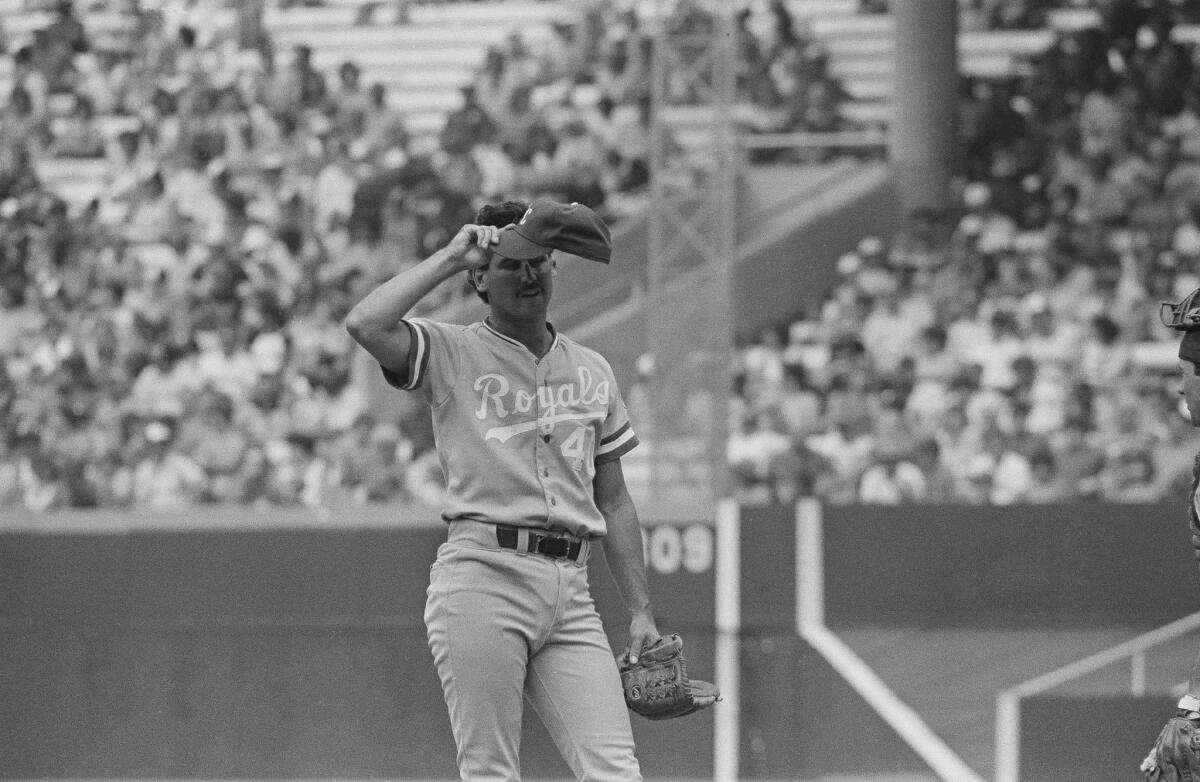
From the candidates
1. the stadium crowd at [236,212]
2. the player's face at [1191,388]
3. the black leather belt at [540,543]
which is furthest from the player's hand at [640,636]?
the stadium crowd at [236,212]

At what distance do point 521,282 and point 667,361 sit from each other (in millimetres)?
5695

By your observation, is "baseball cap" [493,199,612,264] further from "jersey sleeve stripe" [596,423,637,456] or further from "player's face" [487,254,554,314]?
"jersey sleeve stripe" [596,423,637,456]

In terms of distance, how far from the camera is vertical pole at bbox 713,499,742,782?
8664 millimetres

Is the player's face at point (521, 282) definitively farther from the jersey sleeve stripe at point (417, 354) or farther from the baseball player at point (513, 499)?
the jersey sleeve stripe at point (417, 354)

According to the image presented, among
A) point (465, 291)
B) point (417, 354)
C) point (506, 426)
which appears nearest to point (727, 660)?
point (506, 426)

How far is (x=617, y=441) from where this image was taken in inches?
187

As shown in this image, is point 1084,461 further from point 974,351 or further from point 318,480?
point 318,480

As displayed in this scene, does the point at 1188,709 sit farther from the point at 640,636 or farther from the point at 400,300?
the point at 400,300

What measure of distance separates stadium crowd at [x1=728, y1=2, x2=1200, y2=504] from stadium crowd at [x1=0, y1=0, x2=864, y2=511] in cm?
180

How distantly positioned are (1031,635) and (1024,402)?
2.88 m

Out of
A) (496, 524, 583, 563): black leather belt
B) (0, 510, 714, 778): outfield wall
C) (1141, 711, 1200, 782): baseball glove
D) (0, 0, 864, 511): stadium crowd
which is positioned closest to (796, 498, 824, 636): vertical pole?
(0, 510, 714, 778): outfield wall

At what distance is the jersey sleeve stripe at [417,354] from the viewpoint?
445cm

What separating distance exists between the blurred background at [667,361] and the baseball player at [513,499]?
4025 millimetres

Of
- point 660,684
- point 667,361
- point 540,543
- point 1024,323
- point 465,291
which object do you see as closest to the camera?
point 540,543
